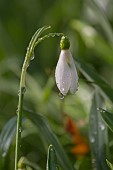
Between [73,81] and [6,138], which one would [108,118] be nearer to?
[73,81]

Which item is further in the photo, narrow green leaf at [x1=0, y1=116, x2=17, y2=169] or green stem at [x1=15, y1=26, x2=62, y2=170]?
narrow green leaf at [x1=0, y1=116, x2=17, y2=169]

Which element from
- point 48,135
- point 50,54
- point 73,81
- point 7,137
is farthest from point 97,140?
point 50,54

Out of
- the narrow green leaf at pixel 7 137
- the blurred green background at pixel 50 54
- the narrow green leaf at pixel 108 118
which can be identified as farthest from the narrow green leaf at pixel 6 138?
the narrow green leaf at pixel 108 118

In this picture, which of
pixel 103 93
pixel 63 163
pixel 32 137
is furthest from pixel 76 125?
pixel 63 163

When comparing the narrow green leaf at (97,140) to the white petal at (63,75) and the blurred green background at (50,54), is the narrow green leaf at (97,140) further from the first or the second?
the white petal at (63,75)

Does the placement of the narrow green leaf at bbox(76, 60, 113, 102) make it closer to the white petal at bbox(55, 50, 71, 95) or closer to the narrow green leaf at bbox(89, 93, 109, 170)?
the narrow green leaf at bbox(89, 93, 109, 170)

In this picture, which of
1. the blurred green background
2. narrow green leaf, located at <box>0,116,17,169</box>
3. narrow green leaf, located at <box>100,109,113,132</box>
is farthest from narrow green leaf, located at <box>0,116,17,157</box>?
narrow green leaf, located at <box>100,109,113,132</box>

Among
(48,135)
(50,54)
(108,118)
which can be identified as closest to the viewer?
(108,118)
